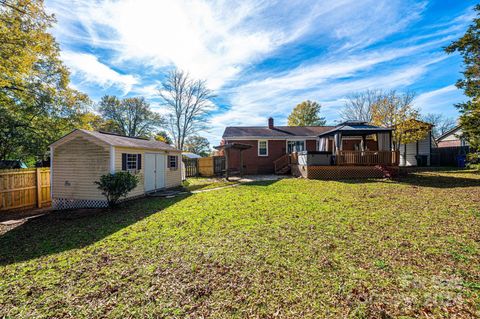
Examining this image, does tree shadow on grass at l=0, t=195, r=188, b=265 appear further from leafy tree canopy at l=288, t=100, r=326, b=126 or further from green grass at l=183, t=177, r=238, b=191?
leafy tree canopy at l=288, t=100, r=326, b=126

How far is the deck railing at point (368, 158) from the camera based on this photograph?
42.2 feet

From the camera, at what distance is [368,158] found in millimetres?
13016

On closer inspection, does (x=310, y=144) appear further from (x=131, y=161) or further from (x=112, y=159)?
(x=112, y=159)

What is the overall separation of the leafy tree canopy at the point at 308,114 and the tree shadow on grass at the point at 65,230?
116ft

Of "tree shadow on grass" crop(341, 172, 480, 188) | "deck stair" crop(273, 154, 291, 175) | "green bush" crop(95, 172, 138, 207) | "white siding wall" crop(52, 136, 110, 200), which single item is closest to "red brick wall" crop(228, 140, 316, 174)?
"deck stair" crop(273, 154, 291, 175)

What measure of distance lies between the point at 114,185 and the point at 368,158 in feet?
47.6

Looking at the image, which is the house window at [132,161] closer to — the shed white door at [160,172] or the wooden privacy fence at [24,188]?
the shed white door at [160,172]

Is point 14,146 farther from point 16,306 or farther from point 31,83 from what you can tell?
point 16,306

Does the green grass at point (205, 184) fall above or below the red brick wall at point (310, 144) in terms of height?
below

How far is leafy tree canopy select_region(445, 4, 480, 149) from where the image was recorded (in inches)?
353

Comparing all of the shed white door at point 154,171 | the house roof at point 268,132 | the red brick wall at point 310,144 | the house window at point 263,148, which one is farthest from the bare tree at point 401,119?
the shed white door at point 154,171

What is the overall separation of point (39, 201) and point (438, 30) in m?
20.4

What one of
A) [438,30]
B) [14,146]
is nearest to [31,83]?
[14,146]

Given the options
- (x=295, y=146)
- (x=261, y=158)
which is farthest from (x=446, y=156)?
(x=261, y=158)
